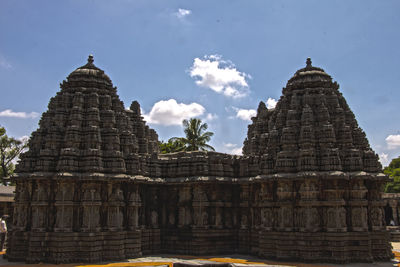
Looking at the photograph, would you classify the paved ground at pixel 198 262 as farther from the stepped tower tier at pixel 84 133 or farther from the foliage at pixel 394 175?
the foliage at pixel 394 175

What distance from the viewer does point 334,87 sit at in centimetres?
2236

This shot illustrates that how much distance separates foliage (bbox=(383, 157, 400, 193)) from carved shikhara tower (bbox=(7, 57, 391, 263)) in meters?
32.0

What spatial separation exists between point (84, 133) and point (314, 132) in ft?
39.8

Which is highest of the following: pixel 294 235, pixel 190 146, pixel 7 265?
pixel 190 146

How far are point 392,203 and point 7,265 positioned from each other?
3335 centimetres

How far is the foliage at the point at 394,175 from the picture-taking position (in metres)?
50.3

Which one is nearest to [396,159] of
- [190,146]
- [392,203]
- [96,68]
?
[392,203]

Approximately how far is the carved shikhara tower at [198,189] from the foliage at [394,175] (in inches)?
1261

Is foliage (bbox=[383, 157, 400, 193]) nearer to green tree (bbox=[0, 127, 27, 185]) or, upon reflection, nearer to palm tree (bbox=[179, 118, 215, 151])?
palm tree (bbox=[179, 118, 215, 151])

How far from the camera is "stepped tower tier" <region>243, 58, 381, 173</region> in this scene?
1961 centimetres

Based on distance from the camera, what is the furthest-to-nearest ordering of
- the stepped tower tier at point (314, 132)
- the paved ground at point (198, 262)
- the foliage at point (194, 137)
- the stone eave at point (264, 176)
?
the foliage at point (194, 137), the stepped tower tier at point (314, 132), the stone eave at point (264, 176), the paved ground at point (198, 262)

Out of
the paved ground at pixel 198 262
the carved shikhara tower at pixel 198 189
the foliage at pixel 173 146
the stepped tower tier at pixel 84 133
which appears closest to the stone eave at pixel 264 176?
the carved shikhara tower at pixel 198 189

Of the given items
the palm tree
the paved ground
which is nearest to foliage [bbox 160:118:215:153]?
the palm tree

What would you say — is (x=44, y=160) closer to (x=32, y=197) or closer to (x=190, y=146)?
(x=32, y=197)
